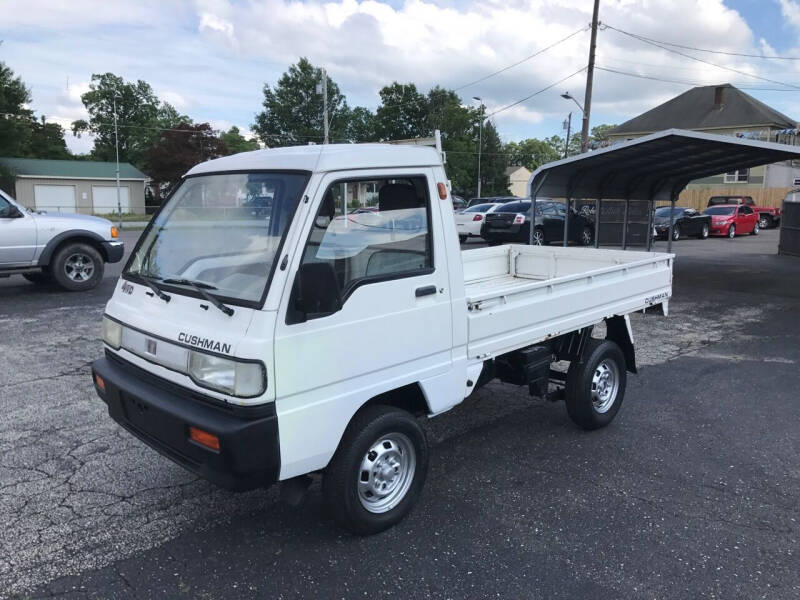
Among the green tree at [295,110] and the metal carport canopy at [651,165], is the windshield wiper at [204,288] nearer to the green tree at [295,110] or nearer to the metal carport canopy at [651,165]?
the metal carport canopy at [651,165]

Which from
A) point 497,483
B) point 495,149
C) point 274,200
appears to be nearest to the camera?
point 274,200

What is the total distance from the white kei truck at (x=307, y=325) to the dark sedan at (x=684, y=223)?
25041 millimetres

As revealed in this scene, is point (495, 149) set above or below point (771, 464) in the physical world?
above

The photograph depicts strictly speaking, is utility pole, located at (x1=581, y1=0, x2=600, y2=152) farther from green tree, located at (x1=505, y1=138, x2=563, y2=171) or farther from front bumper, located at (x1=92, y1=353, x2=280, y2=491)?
green tree, located at (x1=505, y1=138, x2=563, y2=171)

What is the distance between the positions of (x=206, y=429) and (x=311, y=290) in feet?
2.68

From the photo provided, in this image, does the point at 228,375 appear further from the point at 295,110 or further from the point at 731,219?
the point at 295,110

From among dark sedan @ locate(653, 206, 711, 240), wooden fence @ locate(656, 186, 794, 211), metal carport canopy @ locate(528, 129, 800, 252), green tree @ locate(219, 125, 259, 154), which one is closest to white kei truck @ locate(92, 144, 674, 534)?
metal carport canopy @ locate(528, 129, 800, 252)

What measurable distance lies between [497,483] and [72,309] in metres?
8.23

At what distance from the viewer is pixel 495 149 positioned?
69.8 meters

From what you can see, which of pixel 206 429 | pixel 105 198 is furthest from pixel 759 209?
pixel 105 198

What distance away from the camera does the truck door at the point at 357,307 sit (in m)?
2.98

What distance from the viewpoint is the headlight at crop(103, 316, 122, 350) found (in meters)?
3.66

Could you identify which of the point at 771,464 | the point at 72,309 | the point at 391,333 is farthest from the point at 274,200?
the point at 72,309

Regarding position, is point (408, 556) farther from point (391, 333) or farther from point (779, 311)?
point (779, 311)
